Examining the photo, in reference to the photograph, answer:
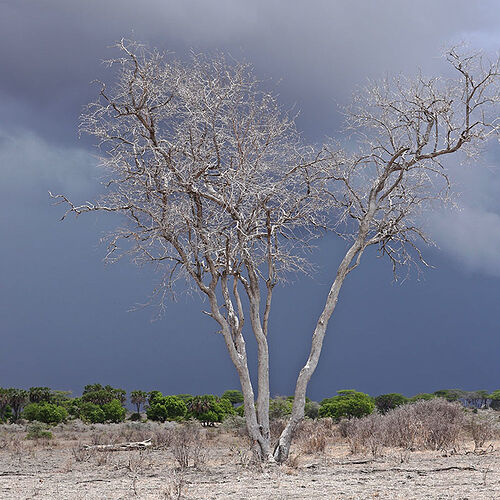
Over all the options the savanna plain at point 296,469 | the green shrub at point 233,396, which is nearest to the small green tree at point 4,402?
the green shrub at point 233,396

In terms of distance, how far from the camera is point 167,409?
33.4 metres

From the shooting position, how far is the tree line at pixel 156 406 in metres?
28.2

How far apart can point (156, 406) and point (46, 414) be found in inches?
227

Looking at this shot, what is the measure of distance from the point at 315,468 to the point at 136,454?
→ 6666 mm

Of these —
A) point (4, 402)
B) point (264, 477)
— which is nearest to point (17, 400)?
point (4, 402)

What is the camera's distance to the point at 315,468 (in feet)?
39.7

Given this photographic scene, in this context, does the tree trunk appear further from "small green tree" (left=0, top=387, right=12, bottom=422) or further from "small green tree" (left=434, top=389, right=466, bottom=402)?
"small green tree" (left=434, top=389, right=466, bottom=402)

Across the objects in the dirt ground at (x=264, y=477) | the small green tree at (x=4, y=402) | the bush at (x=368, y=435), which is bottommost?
the dirt ground at (x=264, y=477)

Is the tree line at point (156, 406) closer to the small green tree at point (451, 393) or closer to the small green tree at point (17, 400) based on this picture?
the small green tree at point (17, 400)

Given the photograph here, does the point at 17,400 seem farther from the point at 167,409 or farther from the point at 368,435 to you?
the point at 368,435

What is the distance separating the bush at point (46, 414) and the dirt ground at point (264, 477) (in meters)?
15.6

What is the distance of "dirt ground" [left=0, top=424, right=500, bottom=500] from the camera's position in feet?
28.5

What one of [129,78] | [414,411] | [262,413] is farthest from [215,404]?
[129,78]

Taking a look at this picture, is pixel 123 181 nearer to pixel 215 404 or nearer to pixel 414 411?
pixel 414 411
